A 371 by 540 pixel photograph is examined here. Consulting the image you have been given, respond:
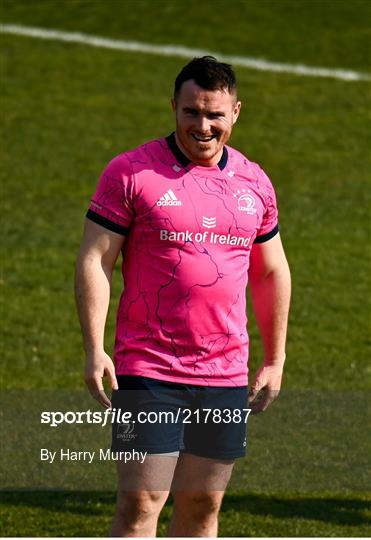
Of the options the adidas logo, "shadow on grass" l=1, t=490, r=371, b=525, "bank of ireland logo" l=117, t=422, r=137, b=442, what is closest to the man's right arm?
"bank of ireland logo" l=117, t=422, r=137, b=442

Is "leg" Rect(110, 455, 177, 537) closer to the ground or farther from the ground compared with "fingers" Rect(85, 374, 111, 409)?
closer to the ground

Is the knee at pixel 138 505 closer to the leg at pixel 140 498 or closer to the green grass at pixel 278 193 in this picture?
the leg at pixel 140 498

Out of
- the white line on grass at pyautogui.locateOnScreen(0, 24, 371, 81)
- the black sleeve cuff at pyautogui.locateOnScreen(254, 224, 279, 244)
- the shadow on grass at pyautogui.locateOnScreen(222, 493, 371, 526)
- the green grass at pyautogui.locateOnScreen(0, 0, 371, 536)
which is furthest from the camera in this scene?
the white line on grass at pyautogui.locateOnScreen(0, 24, 371, 81)

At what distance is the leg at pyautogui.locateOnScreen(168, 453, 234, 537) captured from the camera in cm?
588

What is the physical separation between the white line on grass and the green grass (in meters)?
→ 0.34

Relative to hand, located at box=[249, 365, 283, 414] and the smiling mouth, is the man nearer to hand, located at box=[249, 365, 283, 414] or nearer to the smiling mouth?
the smiling mouth

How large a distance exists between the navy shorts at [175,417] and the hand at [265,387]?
246 millimetres

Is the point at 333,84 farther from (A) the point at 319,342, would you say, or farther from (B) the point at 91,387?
(B) the point at 91,387

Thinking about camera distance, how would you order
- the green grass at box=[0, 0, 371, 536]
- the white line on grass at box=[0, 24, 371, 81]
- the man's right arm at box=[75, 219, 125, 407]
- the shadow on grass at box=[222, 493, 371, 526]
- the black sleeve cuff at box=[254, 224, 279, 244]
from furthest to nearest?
the white line on grass at box=[0, 24, 371, 81], the green grass at box=[0, 0, 371, 536], the shadow on grass at box=[222, 493, 371, 526], the black sleeve cuff at box=[254, 224, 279, 244], the man's right arm at box=[75, 219, 125, 407]

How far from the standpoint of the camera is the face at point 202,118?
579 cm

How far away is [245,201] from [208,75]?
1.85 feet

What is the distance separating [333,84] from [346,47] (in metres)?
2.23

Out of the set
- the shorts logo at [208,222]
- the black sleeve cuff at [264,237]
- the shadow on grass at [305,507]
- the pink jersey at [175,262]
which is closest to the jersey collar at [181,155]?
the pink jersey at [175,262]

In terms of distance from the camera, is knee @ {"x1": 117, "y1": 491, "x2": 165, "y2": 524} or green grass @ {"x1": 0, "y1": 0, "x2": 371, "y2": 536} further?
green grass @ {"x1": 0, "y1": 0, "x2": 371, "y2": 536}
